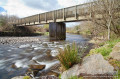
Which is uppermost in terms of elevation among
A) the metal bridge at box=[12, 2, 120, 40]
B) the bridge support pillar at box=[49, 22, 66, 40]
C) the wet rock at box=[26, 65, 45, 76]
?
the metal bridge at box=[12, 2, 120, 40]

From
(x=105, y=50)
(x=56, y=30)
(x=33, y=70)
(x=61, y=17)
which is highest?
(x=61, y=17)

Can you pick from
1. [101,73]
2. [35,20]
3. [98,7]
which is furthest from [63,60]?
[35,20]

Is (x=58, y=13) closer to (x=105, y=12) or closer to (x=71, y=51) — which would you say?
(x=105, y=12)

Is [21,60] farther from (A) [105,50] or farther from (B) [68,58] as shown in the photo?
(A) [105,50]

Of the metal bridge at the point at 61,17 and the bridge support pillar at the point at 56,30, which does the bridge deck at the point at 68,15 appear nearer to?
the metal bridge at the point at 61,17

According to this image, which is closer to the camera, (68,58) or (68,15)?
(68,58)

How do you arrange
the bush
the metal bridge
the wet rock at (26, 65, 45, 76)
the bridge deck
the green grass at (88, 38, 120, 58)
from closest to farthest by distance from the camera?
1. the bush
2. the wet rock at (26, 65, 45, 76)
3. the green grass at (88, 38, 120, 58)
4. the bridge deck
5. the metal bridge

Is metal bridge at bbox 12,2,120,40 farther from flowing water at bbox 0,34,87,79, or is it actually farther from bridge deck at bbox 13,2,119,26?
flowing water at bbox 0,34,87,79

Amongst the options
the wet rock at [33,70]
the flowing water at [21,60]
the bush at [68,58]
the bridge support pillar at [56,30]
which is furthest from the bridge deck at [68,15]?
the wet rock at [33,70]

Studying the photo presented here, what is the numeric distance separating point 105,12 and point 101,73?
216 inches

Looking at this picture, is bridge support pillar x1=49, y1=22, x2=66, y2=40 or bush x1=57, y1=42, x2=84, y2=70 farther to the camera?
bridge support pillar x1=49, y1=22, x2=66, y2=40

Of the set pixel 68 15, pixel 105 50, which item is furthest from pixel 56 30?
pixel 105 50

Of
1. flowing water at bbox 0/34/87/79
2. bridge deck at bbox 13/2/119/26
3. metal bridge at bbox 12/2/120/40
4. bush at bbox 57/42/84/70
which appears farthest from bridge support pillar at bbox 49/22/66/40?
bush at bbox 57/42/84/70

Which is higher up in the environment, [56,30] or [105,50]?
[56,30]
